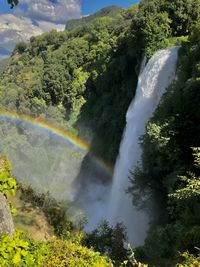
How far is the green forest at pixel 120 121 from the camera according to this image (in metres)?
12.1

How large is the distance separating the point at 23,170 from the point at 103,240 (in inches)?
1599

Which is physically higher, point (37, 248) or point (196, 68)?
point (196, 68)

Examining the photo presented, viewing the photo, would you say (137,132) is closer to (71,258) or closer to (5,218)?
(71,258)

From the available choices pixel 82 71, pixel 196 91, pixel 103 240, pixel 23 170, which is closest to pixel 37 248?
pixel 103 240

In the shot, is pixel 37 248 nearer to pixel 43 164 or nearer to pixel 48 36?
pixel 43 164

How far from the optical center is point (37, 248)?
9.65 meters

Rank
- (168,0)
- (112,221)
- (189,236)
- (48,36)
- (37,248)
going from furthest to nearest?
1. (48,36)
2. (168,0)
3. (112,221)
4. (189,236)
5. (37,248)

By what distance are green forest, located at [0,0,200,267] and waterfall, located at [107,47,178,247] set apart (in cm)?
225

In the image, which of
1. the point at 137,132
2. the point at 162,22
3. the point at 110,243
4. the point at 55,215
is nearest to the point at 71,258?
the point at 110,243

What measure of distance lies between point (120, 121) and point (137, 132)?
12.8 meters

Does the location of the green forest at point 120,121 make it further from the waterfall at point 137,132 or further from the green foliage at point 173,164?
the waterfall at point 137,132

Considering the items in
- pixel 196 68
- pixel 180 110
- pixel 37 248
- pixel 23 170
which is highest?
pixel 196 68

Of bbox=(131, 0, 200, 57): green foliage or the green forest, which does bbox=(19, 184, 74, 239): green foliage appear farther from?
bbox=(131, 0, 200, 57): green foliage

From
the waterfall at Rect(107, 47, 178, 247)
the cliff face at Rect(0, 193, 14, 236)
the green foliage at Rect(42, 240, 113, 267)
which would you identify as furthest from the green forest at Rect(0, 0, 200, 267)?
the waterfall at Rect(107, 47, 178, 247)
